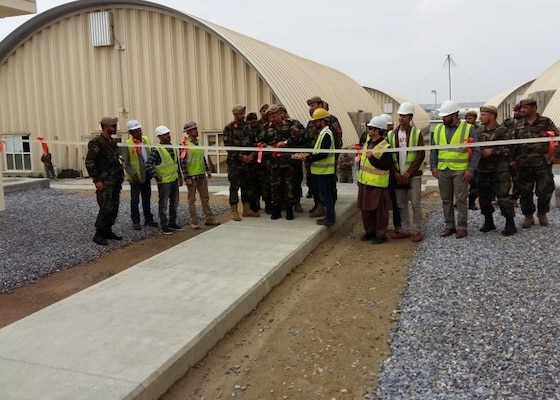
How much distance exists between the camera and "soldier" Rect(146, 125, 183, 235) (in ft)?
25.5

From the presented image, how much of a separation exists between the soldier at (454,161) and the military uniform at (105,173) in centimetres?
441

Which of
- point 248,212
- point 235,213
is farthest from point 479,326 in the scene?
point 248,212

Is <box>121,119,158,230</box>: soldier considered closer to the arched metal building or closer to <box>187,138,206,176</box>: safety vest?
<box>187,138,206,176</box>: safety vest

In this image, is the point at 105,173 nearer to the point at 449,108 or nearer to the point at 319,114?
the point at 319,114

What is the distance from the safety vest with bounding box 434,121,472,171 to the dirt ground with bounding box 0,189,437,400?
120cm

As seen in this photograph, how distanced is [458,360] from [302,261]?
3.05 metres

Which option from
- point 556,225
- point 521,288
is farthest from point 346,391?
point 556,225

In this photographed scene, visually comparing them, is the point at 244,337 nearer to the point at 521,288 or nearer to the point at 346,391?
the point at 346,391

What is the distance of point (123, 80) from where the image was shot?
15.6m

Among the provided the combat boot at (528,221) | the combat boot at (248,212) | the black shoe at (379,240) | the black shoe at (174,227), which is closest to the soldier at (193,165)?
the black shoe at (174,227)

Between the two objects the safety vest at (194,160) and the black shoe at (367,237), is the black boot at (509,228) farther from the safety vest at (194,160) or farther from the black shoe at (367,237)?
the safety vest at (194,160)

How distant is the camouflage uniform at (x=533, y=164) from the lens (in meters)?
7.03

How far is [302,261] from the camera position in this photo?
255 inches

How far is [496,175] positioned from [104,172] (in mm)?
5336
